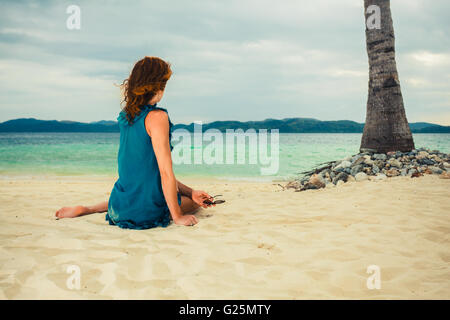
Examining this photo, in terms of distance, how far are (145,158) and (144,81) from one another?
76 centimetres

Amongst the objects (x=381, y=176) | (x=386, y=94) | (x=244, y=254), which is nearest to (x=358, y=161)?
(x=381, y=176)

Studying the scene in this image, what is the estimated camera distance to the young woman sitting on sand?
3.24m

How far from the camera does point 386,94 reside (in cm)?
765

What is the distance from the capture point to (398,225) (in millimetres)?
3529

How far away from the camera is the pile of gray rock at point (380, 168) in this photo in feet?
21.2

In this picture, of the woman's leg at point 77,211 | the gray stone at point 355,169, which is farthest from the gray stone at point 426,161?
the woman's leg at point 77,211

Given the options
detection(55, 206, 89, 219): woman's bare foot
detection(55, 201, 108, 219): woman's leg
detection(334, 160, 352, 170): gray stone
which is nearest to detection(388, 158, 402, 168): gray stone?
detection(334, 160, 352, 170): gray stone

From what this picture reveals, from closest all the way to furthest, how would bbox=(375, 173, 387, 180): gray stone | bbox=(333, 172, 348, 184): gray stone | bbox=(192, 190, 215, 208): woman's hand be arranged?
bbox=(192, 190, 215, 208): woman's hand < bbox=(375, 173, 387, 180): gray stone < bbox=(333, 172, 348, 184): gray stone

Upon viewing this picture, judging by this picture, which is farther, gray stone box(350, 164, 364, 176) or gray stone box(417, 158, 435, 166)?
gray stone box(417, 158, 435, 166)

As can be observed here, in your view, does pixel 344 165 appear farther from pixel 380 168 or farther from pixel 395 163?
pixel 395 163

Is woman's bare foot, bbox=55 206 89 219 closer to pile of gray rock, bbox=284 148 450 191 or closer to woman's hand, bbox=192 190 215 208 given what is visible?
woman's hand, bbox=192 190 215 208

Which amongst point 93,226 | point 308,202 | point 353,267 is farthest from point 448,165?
point 93,226
